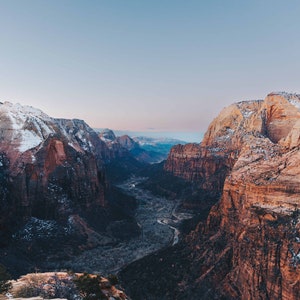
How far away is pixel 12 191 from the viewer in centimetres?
6012

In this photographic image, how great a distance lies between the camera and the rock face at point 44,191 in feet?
187

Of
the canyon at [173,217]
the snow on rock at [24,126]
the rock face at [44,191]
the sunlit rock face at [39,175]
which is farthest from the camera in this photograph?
the snow on rock at [24,126]

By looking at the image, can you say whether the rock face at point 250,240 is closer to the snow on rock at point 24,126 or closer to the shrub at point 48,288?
the shrub at point 48,288

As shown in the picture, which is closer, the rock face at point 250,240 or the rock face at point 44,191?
the rock face at point 250,240

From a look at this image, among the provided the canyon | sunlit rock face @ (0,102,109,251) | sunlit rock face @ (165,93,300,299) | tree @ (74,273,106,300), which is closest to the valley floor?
the canyon

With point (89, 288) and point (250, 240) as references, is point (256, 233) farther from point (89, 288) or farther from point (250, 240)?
Result: point (89, 288)

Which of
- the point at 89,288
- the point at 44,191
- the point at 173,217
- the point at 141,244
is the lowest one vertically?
the point at 173,217

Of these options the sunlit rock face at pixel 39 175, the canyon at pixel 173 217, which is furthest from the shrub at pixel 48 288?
the sunlit rock face at pixel 39 175

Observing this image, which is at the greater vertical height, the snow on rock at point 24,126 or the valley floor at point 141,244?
the snow on rock at point 24,126

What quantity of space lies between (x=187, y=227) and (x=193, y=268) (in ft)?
91.2

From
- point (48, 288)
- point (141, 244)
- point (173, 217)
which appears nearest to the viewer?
point (48, 288)

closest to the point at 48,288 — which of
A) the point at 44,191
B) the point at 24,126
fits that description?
the point at 44,191

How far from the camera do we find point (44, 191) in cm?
6397

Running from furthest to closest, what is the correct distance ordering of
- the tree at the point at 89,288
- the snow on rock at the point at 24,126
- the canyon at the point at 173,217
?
the snow on rock at the point at 24,126
the canyon at the point at 173,217
the tree at the point at 89,288
